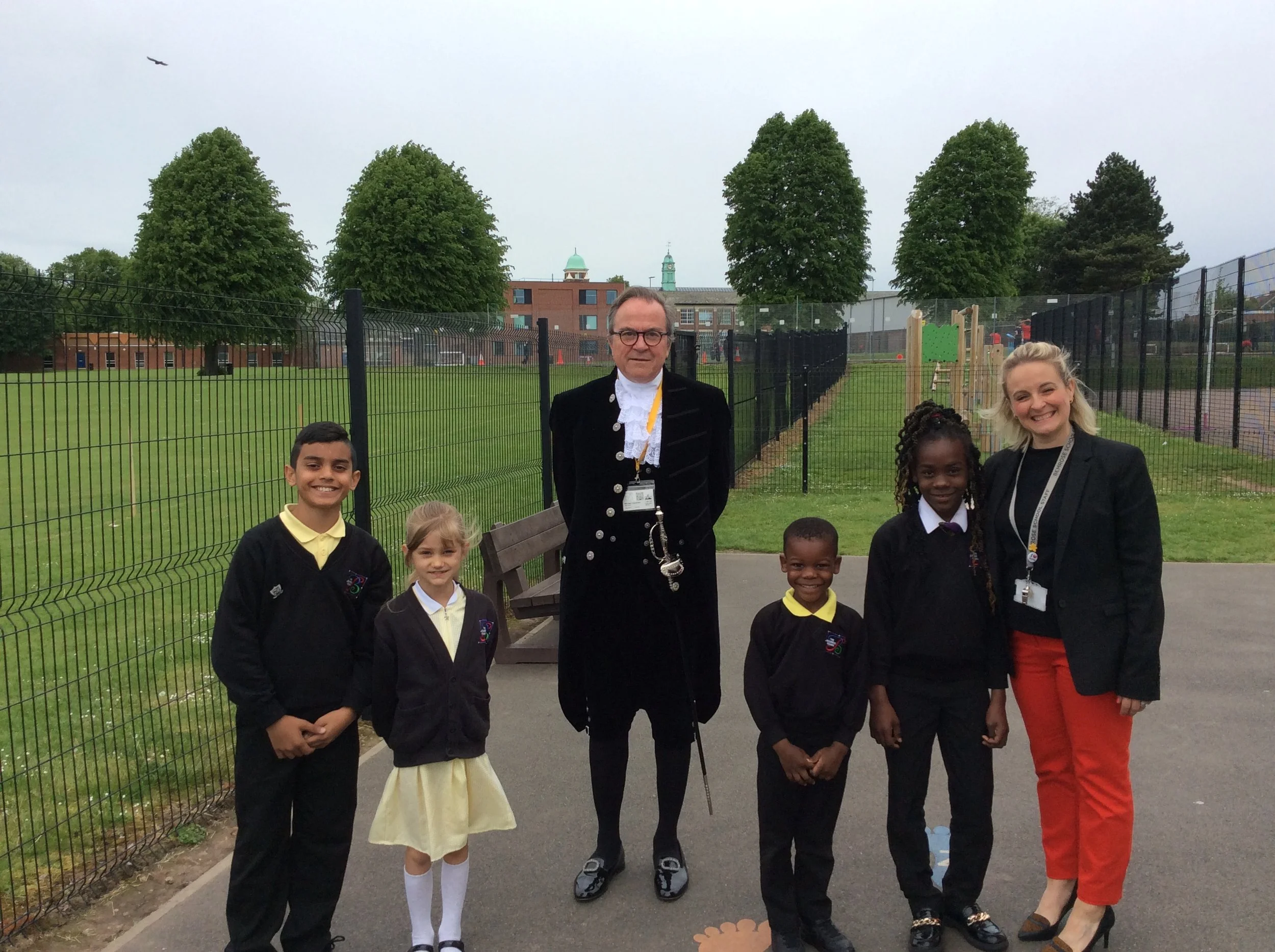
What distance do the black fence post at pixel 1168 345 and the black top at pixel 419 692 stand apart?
54.0ft

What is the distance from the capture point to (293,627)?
2867mm

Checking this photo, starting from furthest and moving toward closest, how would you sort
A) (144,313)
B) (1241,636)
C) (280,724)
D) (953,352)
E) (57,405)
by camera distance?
(953,352)
(1241,636)
(144,313)
(57,405)
(280,724)

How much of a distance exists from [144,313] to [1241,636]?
6.39 metres

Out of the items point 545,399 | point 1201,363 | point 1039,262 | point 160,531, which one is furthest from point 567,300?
point 160,531

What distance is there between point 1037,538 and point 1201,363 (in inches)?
576

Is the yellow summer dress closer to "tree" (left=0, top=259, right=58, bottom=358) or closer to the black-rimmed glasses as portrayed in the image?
the black-rimmed glasses

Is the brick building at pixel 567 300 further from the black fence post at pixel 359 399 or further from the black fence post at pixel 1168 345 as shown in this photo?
the black fence post at pixel 359 399

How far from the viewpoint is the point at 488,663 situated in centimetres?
316

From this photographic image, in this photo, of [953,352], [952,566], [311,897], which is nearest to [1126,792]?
[952,566]

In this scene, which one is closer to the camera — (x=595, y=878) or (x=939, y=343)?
(x=595, y=878)

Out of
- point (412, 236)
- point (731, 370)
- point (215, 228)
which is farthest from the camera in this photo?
point (412, 236)

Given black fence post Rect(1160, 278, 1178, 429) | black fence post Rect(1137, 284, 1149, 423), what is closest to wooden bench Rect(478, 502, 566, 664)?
Answer: black fence post Rect(1160, 278, 1178, 429)

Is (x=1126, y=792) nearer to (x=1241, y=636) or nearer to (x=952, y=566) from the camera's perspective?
(x=952, y=566)

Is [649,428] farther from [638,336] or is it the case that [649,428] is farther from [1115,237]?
[1115,237]
